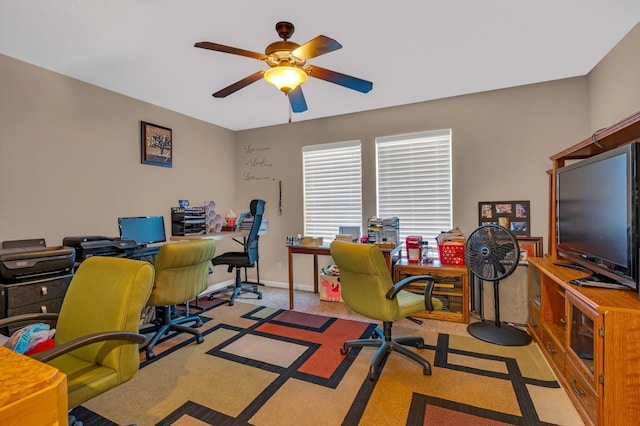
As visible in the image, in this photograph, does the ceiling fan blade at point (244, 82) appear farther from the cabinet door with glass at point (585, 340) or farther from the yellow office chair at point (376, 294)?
the cabinet door with glass at point (585, 340)

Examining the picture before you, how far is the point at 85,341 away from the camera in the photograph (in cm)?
120

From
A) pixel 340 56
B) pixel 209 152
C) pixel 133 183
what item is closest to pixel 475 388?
pixel 340 56

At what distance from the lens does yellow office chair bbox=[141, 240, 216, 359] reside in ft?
7.95

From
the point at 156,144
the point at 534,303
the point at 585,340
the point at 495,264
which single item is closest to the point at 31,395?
the point at 585,340

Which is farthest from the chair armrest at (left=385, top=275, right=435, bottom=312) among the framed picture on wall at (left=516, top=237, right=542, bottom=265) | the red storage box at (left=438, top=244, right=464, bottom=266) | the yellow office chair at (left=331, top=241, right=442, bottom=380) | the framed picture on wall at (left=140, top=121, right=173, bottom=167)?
the framed picture on wall at (left=140, top=121, right=173, bottom=167)

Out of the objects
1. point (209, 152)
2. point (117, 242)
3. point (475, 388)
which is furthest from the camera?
point (209, 152)

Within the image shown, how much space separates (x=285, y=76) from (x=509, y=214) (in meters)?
2.75

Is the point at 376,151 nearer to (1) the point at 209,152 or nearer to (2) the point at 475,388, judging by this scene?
(1) the point at 209,152

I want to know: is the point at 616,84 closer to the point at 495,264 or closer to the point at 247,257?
the point at 495,264

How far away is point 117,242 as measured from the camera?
2666mm

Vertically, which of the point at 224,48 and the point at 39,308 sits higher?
the point at 224,48

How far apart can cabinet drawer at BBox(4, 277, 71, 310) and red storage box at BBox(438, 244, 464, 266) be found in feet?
10.9

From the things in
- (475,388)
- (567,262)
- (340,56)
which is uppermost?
(340,56)

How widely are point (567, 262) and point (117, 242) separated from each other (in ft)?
12.3
